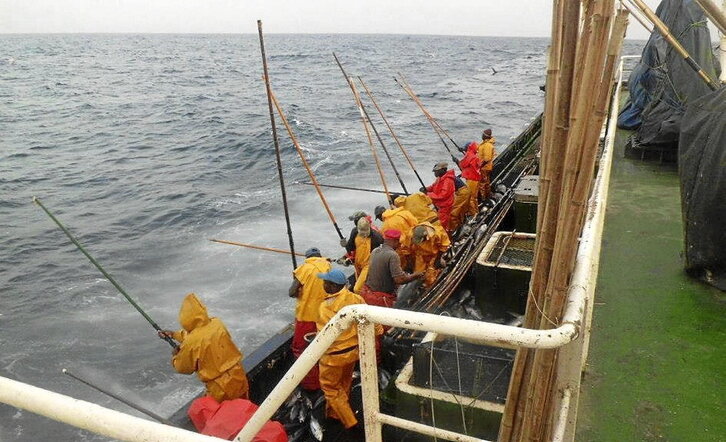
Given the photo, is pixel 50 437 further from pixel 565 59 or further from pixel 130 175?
pixel 130 175

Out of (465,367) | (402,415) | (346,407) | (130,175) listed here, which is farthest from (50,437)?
(130,175)

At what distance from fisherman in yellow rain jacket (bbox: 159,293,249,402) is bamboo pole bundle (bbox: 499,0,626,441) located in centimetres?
298

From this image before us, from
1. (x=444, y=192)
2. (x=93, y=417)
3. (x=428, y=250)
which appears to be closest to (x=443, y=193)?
(x=444, y=192)

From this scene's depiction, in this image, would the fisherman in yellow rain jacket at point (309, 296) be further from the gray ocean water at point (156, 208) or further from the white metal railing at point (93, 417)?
the white metal railing at point (93, 417)

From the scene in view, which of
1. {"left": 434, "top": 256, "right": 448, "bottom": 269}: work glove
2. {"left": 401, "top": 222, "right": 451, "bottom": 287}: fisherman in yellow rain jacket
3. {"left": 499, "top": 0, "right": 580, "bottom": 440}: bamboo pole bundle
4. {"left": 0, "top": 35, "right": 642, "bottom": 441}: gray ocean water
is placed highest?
{"left": 499, "top": 0, "right": 580, "bottom": 440}: bamboo pole bundle

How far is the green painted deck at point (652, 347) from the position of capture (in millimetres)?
2979

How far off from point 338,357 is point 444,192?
482 centimetres

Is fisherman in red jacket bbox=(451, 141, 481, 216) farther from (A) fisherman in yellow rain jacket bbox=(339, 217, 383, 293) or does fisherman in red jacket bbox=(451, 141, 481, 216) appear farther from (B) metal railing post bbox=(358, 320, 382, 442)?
(B) metal railing post bbox=(358, 320, 382, 442)

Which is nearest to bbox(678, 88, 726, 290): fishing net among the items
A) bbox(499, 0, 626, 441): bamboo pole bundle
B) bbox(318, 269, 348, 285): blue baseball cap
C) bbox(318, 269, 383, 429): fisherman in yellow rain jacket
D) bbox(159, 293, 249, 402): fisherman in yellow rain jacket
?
bbox(318, 269, 383, 429): fisherman in yellow rain jacket

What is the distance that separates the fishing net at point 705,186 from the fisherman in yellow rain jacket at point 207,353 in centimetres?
408

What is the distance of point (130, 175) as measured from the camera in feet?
62.0

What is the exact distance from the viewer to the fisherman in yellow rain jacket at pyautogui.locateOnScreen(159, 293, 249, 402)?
4.20m

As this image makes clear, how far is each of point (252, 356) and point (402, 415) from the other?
2.15 m

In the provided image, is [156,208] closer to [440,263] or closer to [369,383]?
[440,263]
